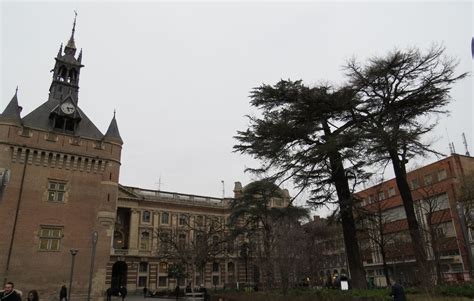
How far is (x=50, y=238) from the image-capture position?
29359 mm

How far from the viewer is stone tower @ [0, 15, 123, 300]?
92.0ft

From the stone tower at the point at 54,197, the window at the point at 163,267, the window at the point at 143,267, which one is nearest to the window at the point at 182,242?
the window at the point at 163,267

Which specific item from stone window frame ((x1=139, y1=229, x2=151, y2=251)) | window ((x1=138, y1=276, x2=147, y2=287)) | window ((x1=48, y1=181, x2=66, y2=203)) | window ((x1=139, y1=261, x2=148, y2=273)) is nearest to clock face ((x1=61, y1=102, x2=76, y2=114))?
window ((x1=48, y1=181, x2=66, y2=203))

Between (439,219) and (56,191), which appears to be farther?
(439,219)

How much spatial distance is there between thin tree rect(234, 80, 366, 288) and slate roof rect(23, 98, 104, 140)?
19.8 metres

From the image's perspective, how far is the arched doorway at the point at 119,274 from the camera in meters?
50.6

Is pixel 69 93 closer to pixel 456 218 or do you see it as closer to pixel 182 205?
pixel 182 205

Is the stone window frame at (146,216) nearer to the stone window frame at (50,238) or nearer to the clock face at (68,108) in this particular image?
the clock face at (68,108)

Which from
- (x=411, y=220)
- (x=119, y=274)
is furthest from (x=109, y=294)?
(x=411, y=220)

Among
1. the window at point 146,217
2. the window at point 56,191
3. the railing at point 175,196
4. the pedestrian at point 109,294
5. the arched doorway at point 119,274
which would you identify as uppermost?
the railing at point 175,196

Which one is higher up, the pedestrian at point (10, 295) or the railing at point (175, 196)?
the railing at point (175, 196)

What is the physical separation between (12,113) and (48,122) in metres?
3.28

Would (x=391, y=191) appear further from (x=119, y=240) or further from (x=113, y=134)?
(x=119, y=240)

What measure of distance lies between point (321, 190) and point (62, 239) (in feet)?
70.6
